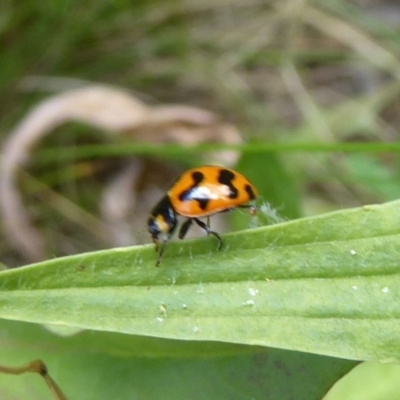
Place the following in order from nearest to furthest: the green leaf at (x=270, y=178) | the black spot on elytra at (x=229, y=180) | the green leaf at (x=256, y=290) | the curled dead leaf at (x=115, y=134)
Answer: the green leaf at (x=256, y=290)
the black spot on elytra at (x=229, y=180)
the green leaf at (x=270, y=178)
the curled dead leaf at (x=115, y=134)

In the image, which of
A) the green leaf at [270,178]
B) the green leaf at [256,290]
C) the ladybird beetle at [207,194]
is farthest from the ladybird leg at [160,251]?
the green leaf at [270,178]

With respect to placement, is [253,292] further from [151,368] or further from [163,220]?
[163,220]

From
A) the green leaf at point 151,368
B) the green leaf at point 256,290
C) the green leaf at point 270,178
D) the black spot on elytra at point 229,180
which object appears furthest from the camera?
the green leaf at point 270,178

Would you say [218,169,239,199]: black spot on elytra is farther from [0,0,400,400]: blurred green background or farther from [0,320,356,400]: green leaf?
[0,0,400,400]: blurred green background

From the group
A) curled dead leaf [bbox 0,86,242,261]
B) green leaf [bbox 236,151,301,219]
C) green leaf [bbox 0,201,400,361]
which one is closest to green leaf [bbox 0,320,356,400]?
green leaf [bbox 0,201,400,361]

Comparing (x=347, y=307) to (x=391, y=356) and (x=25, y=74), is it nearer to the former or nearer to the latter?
(x=391, y=356)

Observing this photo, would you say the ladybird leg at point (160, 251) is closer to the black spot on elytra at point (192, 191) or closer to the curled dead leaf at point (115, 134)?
the black spot on elytra at point (192, 191)

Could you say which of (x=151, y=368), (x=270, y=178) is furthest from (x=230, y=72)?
(x=151, y=368)
